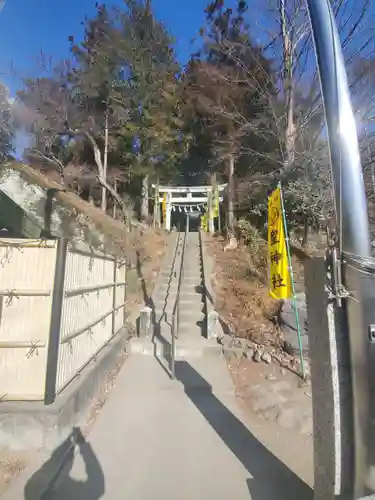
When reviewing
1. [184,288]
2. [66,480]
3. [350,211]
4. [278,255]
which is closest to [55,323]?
[66,480]

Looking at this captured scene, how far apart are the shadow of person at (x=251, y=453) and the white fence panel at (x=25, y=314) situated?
7.28 ft

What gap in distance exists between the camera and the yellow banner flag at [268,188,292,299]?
638 cm

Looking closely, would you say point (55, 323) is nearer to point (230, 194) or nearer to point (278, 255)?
point (278, 255)

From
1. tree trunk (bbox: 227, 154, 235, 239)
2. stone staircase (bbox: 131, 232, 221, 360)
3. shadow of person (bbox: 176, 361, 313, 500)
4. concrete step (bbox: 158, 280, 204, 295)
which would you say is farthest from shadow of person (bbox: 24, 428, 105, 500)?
tree trunk (bbox: 227, 154, 235, 239)

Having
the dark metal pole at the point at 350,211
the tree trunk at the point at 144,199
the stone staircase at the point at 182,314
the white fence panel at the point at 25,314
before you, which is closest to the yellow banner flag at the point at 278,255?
the stone staircase at the point at 182,314

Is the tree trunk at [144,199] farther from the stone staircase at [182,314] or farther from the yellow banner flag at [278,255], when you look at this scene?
the yellow banner flag at [278,255]

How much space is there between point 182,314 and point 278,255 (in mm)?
3214

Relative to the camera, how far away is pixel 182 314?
28.2 ft

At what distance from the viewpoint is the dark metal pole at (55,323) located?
350cm

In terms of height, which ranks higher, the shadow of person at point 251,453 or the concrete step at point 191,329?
the concrete step at point 191,329

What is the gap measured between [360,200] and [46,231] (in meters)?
13.1

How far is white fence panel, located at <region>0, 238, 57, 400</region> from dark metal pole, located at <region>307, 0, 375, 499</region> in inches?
117

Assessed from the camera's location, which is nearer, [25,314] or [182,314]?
[25,314]

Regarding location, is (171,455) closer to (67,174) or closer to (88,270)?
(88,270)
